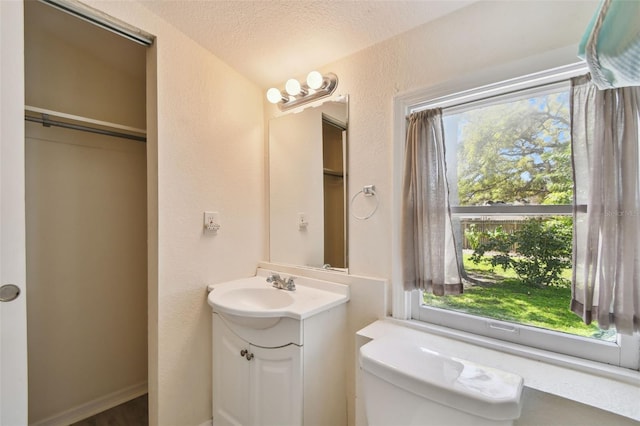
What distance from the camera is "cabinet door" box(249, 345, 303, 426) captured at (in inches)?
47.5

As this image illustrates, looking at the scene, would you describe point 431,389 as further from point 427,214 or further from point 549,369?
point 427,214

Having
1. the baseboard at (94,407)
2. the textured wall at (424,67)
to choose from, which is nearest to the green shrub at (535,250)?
the textured wall at (424,67)

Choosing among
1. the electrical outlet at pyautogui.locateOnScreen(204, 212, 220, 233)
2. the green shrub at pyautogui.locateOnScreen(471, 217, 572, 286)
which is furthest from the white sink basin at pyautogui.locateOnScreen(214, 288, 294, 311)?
the green shrub at pyautogui.locateOnScreen(471, 217, 572, 286)

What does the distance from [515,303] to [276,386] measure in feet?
3.59

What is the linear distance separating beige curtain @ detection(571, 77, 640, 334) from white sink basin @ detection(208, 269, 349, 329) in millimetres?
963

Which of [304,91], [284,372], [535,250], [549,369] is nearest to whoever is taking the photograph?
[549,369]

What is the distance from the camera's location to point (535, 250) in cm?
110

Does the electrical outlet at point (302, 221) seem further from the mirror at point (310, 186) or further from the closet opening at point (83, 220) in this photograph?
the closet opening at point (83, 220)

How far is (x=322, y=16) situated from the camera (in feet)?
4.43

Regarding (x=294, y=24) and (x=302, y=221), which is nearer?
(x=294, y=24)

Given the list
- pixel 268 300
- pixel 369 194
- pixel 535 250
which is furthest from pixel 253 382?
pixel 535 250

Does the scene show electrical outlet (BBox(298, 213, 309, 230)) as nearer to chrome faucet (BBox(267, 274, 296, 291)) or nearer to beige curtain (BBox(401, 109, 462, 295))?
chrome faucet (BBox(267, 274, 296, 291))

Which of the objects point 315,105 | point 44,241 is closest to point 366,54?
point 315,105

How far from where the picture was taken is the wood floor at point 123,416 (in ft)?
5.60
